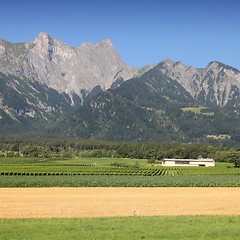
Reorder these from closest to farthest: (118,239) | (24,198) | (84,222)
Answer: (118,239)
(84,222)
(24,198)

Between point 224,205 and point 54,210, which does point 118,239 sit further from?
point 224,205

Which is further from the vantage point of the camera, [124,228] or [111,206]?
[111,206]

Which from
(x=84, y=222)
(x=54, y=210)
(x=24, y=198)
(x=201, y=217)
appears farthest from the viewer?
(x=24, y=198)

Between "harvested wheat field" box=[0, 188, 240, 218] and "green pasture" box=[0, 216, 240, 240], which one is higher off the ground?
"green pasture" box=[0, 216, 240, 240]

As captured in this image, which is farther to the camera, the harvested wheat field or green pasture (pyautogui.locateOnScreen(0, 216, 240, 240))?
the harvested wheat field

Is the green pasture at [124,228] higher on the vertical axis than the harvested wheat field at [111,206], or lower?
higher

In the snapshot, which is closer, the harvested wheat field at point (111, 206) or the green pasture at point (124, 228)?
the green pasture at point (124, 228)

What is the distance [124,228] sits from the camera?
33.9 m

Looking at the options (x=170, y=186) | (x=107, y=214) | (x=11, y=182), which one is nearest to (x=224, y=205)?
(x=107, y=214)

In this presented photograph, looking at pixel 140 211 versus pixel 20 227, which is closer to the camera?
pixel 20 227

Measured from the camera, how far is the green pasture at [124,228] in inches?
1218

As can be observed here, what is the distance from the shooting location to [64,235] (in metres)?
31.3

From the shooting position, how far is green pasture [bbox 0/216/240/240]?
30.9 meters

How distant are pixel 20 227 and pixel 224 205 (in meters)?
26.6
